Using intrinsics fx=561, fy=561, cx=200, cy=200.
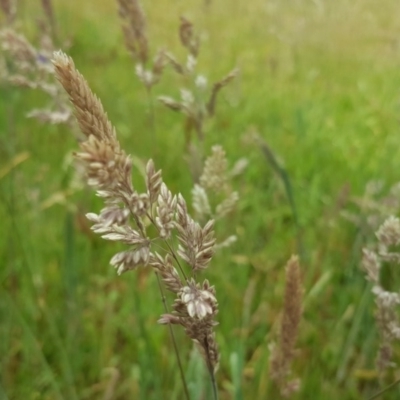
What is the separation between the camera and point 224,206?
0.65 metres

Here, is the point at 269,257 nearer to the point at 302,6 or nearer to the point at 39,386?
the point at 39,386

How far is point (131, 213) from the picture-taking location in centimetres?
34

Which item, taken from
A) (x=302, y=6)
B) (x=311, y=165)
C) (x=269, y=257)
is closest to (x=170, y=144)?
(x=311, y=165)

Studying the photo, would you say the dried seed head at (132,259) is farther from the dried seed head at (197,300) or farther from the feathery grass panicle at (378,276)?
the feathery grass panicle at (378,276)

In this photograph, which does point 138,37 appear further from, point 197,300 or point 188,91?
point 197,300

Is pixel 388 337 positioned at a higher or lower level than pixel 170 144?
lower

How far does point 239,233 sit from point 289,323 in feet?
2.81

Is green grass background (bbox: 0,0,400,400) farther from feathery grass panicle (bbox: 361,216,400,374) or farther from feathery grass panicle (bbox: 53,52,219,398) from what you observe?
feathery grass panicle (bbox: 53,52,219,398)

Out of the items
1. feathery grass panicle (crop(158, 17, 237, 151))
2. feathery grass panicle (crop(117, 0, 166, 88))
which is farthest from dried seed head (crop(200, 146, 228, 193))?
feathery grass panicle (crop(117, 0, 166, 88))

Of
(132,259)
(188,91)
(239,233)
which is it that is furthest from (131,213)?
(239,233)

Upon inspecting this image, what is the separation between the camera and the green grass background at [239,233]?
0.99 m

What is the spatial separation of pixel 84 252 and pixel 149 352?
26.6 inches

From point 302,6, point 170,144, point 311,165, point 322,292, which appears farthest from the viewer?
point 170,144

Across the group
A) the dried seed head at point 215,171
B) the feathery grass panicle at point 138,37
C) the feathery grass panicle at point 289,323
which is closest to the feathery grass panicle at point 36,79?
the feathery grass panicle at point 138,37
